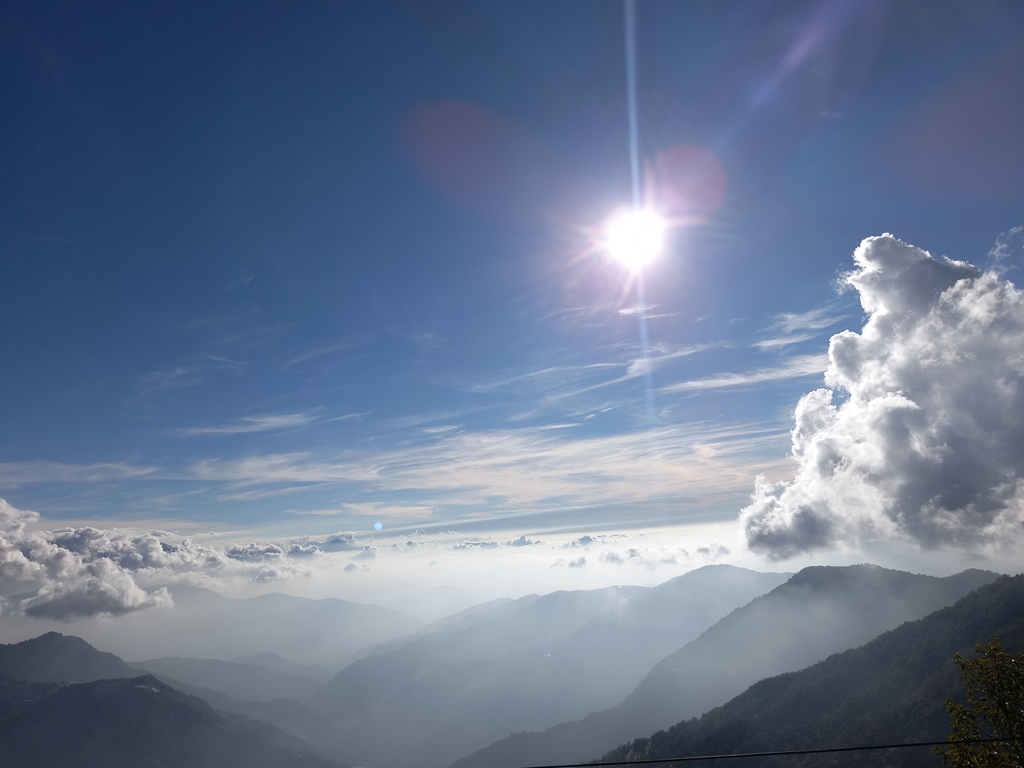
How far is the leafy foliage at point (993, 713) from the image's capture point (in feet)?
73.4

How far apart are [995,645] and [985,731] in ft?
14.6

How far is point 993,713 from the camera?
23422 millimetres

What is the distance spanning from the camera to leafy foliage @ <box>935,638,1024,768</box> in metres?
22.4

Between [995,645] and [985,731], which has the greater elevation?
[995,645]

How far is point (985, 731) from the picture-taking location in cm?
2417

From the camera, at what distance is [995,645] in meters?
24.1
